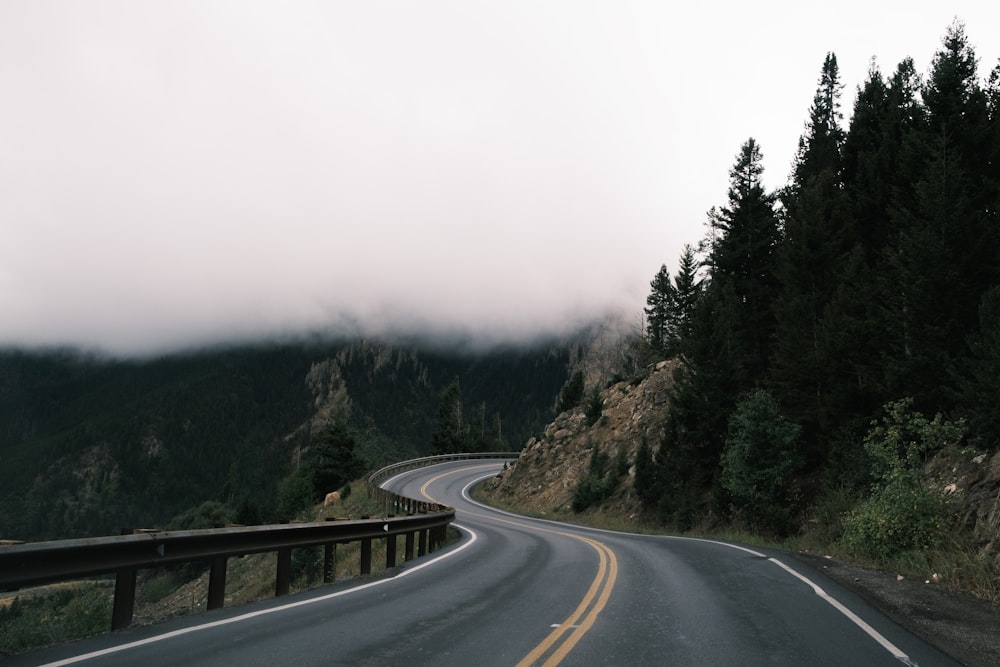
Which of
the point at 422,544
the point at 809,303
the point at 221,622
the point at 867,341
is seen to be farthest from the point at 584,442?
the point at 221,622

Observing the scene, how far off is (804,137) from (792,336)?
32.7m

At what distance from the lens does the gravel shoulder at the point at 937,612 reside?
664 centimetres

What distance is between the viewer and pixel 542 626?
7.12 m

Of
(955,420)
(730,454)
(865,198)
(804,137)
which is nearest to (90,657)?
(955,420)

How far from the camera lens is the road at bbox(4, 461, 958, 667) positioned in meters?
5.77

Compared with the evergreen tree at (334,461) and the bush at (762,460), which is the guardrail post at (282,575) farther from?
the evergreen tree at (334,461)

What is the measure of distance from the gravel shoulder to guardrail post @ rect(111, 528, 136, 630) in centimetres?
884

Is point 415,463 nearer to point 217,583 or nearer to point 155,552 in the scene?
point 217,583

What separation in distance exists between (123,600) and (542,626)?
4733 mm

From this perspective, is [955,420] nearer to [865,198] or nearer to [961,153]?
[961,153]

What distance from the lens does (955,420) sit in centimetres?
1611

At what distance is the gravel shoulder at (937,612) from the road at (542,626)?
276 mm

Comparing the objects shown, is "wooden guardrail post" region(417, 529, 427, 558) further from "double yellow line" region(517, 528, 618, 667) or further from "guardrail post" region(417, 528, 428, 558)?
"double yellow line" region(517, 528, 618, 667)

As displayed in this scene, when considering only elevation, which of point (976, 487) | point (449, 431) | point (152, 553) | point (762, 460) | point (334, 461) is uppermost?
point (449, 431)
